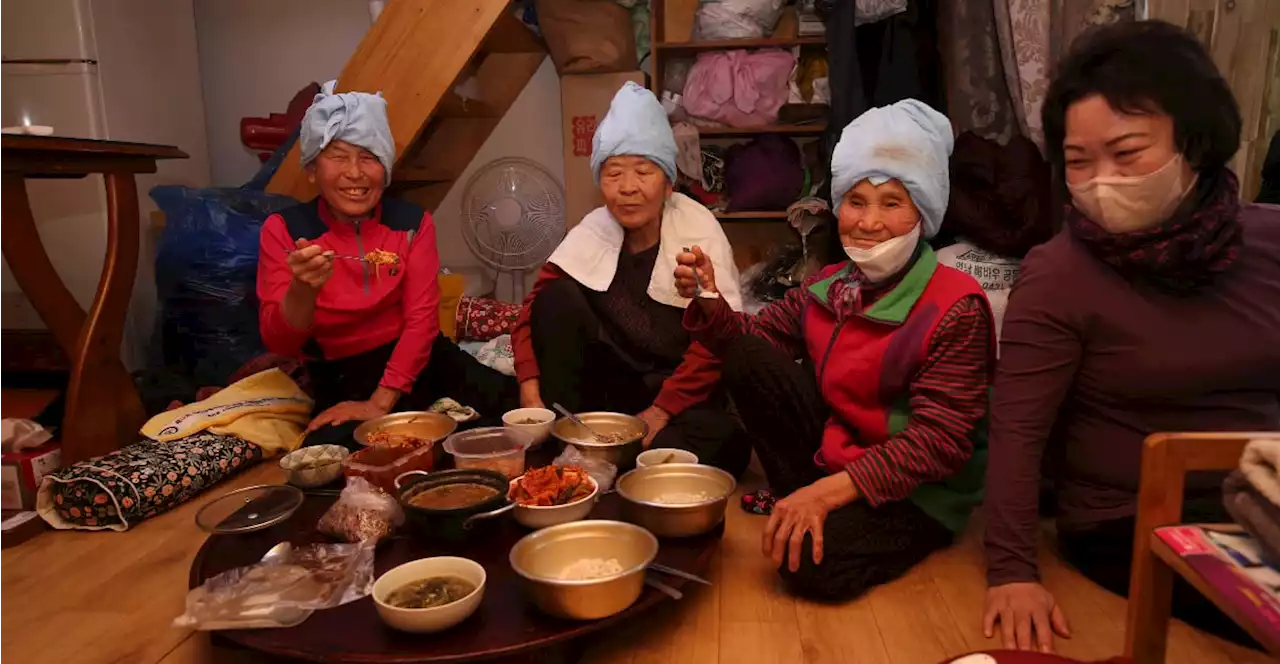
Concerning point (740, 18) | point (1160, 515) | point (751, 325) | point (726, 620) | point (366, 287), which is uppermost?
point (740, 18)

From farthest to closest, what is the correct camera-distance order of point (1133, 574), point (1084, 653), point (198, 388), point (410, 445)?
point (198, 388) < point (410, 445) < point (1084, 653) < point (1133, 574)

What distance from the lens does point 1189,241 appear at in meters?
1.30

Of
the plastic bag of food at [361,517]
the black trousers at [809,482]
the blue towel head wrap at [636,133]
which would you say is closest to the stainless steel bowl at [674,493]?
the black trousers at [809,482]

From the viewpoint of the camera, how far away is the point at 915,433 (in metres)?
1.50

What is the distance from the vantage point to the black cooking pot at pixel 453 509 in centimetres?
137

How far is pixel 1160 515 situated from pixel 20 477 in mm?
2345

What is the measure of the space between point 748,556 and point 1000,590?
502 mm

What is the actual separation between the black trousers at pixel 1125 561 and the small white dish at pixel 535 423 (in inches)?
42.6

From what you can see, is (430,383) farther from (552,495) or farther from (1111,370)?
(1111,370)

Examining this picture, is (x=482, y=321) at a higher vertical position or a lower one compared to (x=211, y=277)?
lower

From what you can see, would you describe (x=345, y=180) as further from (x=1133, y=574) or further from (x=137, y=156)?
(x=1133, y=574)

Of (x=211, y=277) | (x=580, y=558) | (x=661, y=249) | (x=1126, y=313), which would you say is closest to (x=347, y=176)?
(x=661, y=249)

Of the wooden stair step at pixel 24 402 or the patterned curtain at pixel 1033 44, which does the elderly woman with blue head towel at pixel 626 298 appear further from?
the wooden stair step at pixel 24 402

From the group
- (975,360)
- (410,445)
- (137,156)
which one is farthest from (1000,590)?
(137,156)
